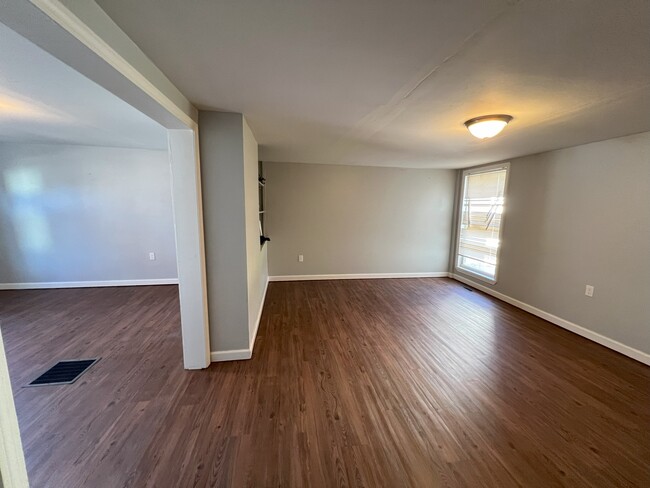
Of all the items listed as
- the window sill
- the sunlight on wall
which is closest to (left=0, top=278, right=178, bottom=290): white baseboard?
the sunlight on wall

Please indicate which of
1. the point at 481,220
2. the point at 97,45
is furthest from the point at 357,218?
the point at 97,45

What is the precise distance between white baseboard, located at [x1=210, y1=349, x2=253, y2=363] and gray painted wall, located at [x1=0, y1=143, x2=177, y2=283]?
2.68m

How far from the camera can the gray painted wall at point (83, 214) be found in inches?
156

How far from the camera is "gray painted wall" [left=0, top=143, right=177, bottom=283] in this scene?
3963 millimetres

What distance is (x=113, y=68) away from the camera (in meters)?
1.14

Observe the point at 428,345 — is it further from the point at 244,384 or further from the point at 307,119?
the point at 307,119

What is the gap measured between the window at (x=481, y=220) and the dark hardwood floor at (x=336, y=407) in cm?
147

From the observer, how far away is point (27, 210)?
13.1 ft

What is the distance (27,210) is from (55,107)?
9.48 feet

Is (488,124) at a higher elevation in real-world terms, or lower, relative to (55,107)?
lower

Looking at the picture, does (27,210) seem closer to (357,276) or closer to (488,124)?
(357,276)

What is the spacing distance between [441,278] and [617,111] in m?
3.86

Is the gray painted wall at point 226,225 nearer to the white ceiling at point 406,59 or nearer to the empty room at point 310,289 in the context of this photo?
the empty room at point 310,289

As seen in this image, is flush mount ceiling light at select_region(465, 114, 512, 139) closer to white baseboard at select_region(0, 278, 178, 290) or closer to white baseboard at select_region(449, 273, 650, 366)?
white baseboard at select_region(449, 273, 650, 366)
